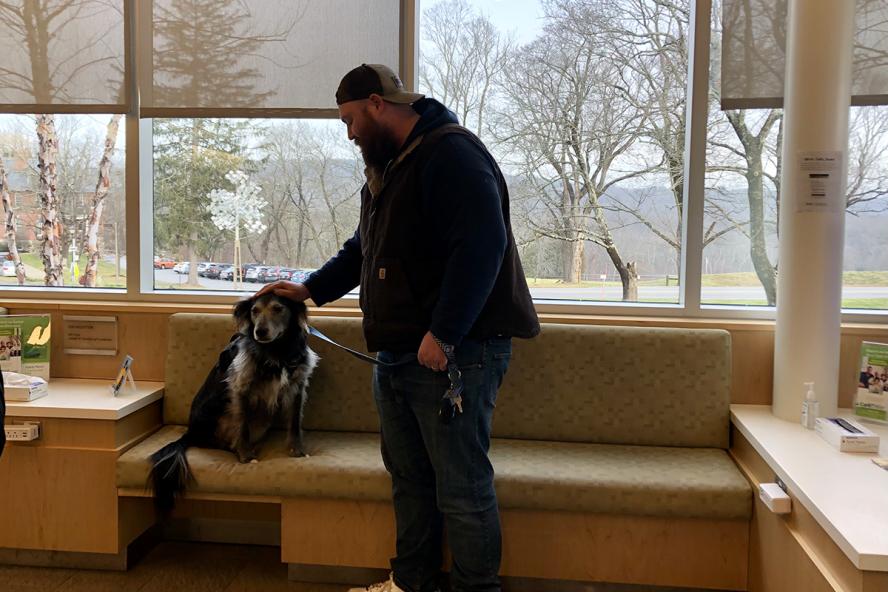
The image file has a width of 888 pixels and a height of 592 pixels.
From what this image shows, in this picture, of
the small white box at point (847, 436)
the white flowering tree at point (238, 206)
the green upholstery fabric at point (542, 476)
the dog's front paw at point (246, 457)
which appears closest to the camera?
the small white box at point (847, 436)

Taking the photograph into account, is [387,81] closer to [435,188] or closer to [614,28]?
[435,188]

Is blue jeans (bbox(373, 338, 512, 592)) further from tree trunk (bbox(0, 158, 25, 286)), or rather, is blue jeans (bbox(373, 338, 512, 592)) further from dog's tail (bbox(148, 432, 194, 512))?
tree trunk (bbox(0, 158, 25, 286))

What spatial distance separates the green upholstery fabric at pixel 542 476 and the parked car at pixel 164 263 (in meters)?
0.93

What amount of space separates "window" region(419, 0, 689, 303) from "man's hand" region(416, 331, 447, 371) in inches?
52.3

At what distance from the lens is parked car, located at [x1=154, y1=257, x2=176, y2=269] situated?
3219 mm

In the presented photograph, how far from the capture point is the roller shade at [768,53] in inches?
103

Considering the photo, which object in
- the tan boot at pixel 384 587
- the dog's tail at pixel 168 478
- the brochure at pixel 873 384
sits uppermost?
the brochure at pixel 873 384

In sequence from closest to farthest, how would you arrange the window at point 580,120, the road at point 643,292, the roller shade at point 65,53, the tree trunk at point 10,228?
the road at point 643,292, the window at point 580,120, the roller shade at point 65,53, the tree trunk at point 10,228

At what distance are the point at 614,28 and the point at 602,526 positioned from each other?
206 cm

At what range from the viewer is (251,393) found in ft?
8.20

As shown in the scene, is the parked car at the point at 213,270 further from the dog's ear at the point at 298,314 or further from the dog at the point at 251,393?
the dog's ear at the point at 298,314

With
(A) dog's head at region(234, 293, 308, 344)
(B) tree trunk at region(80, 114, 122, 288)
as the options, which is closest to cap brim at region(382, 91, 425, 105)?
(A) dog's head at region(234, 293, 308, 344)

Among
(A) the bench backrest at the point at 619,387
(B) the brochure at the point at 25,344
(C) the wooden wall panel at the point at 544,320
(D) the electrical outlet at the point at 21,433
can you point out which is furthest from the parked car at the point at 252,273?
(D) the electrical outlet at the point at 21,433

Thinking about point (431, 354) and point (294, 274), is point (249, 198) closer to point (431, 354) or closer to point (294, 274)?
point (294, 274)
